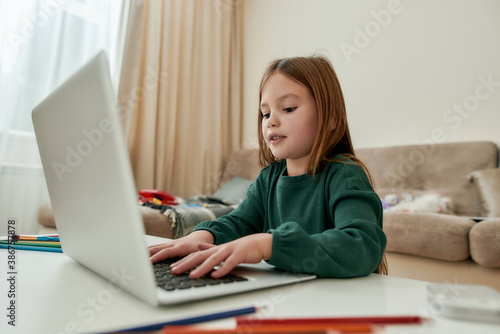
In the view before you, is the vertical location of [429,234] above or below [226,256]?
below

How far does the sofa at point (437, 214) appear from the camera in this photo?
1.52 metres

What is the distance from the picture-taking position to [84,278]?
48 centimetres

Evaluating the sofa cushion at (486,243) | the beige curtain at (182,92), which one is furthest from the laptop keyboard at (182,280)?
the beige curtain at (182,92)

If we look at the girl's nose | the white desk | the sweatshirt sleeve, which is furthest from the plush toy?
the white desk

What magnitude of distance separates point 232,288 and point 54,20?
2.76 m

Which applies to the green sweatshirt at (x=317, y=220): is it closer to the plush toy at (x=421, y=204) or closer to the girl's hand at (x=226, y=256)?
the girl's hand at (x=226, y=256)

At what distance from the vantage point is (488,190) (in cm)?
192

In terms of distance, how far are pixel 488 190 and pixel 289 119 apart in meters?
1.61

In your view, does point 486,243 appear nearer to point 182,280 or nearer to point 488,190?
point 488,190

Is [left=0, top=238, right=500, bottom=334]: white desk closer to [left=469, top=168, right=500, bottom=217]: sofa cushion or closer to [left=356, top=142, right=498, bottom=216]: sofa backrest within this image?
[left=469, top=168, right=500, bottom=217]: sofa cushion

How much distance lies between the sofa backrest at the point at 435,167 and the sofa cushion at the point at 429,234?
57cm

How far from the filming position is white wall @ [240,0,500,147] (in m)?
2.32

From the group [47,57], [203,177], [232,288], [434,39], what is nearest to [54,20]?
[47,57]

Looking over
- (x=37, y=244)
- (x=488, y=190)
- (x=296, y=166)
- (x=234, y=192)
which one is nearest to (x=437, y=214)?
(x=488, y=190)
